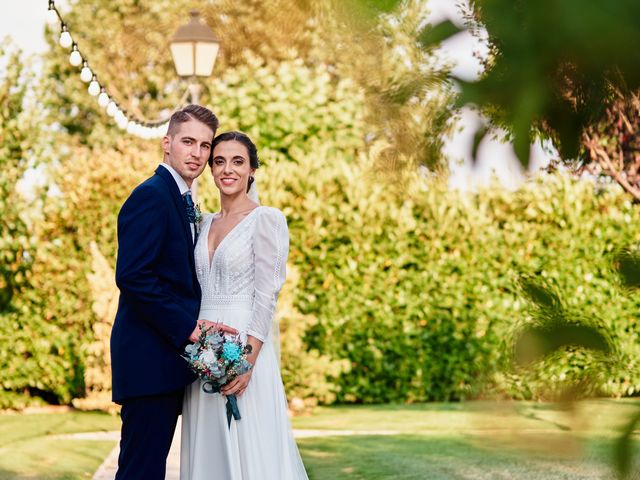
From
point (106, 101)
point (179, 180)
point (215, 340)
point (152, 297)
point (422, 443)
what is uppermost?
point (106, 101)

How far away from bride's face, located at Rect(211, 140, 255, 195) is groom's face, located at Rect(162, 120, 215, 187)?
0.09 metres

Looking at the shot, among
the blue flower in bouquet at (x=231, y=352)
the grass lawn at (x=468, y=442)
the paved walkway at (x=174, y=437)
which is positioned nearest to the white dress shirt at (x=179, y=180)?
the blue flower in bouquet at (x=231, y=352)

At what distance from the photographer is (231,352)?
3.60 meters

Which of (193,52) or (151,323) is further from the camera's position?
(193,52)

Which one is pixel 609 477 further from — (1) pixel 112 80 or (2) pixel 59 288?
(1) pixel 112 80

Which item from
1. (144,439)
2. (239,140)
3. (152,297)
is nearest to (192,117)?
(239,140)

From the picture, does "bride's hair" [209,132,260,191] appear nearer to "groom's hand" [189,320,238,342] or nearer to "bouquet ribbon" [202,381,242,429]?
"groom's hand" [189,320,238,342]

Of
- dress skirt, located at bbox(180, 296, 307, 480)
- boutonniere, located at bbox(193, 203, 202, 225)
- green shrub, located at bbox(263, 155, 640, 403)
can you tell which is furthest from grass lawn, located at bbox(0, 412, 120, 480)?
boutonniere, located at bbox(193, 203, 202, 225)

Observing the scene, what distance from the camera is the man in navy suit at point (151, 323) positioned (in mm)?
3584

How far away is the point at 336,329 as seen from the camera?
34.1 feet

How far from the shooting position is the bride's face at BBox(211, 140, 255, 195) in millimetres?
3977

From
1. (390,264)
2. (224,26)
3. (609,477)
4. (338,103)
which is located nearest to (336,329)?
(390,264)

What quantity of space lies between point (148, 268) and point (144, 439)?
2.16 feet

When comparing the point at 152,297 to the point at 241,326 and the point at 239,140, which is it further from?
the point at 239,140
